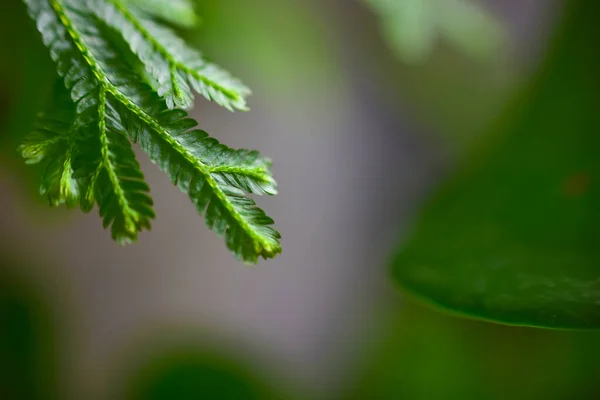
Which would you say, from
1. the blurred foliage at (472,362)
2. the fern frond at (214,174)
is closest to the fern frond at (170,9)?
the fern frond at (214,174)

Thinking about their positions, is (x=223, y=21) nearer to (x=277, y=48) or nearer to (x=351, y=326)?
(x=277, y=48)

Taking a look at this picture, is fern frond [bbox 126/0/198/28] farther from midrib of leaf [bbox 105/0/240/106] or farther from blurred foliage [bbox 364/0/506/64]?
blurred foliage [bbox 364/0/506/64]

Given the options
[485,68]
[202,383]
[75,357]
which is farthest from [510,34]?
[75,357]

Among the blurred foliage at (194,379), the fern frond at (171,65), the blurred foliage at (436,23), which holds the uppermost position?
the blurred foliage at (436,23)

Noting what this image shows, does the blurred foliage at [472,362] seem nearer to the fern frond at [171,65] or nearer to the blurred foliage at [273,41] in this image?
the blurred foliage at [273,41]

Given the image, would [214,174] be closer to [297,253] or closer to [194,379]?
[194,379]

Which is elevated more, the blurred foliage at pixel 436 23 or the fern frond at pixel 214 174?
the blurred foliage at pixel 436 23

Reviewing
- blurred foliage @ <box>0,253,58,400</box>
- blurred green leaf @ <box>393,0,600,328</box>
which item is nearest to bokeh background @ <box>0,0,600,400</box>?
blurred foliage @ <box>0,253,58,400</box>

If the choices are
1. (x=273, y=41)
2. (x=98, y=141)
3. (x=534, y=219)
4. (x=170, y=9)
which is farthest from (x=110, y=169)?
(x=273, y=41)
